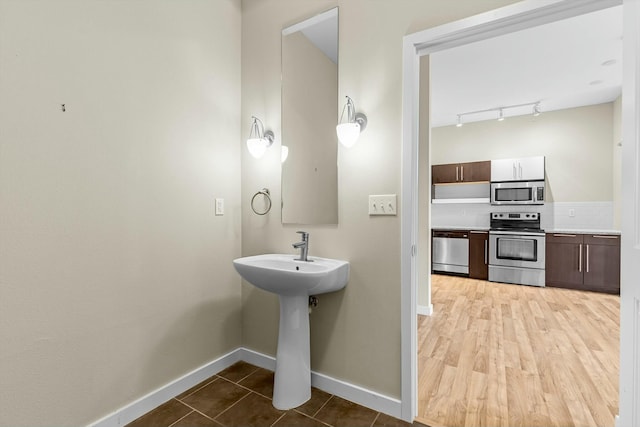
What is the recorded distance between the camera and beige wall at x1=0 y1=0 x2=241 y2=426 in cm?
126

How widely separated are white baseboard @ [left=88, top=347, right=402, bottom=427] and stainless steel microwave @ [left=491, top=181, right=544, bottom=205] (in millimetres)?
4612

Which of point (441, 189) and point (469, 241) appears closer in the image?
point (469, 241)

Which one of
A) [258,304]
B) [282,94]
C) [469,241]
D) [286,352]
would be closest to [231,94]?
[282,94]

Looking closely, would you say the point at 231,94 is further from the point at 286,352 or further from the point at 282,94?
the point at 286,352

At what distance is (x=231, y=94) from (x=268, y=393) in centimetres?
204

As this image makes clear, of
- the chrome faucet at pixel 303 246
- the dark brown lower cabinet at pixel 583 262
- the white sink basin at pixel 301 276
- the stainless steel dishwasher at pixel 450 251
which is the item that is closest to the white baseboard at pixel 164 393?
the white sink basin at pixel 301 276

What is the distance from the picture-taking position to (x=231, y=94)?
221cm

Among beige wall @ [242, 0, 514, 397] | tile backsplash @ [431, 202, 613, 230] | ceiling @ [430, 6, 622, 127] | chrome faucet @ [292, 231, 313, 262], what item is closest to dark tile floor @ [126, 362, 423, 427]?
beige wall @ [242, 0, 514, 397]

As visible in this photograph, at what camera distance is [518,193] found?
5047 mm

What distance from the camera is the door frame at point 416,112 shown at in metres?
1.18

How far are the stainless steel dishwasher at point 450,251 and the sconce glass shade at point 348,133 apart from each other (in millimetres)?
4193

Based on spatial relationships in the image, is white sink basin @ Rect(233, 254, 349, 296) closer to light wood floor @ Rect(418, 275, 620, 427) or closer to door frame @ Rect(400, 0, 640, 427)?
door frame @ Rect(400, 0, 640, 427)

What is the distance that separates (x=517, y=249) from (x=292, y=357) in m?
4.44

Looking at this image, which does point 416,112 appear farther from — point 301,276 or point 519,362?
point 519,362
